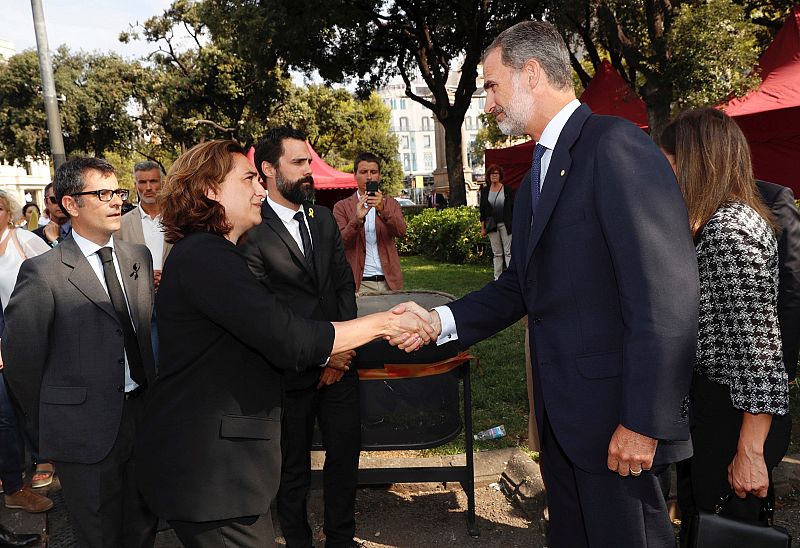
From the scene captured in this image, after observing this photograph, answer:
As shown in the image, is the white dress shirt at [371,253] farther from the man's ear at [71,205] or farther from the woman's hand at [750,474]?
the woman's hand at [750,474]

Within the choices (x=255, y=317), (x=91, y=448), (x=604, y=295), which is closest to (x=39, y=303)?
(x=91, y=448)

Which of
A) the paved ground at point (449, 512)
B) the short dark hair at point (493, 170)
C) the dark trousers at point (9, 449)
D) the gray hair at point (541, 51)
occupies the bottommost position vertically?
the paved ground at point (449, 512)

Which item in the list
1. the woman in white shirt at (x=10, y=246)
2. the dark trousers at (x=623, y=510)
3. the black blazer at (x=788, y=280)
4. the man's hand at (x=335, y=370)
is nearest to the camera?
the dark trousers at (x=623, y=510)

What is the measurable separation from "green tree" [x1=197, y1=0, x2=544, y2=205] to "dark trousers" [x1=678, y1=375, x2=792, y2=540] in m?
17.0

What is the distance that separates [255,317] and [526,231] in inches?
39.6

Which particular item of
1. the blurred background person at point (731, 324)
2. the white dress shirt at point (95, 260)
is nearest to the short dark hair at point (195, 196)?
the white dress shirt at point (95, 260)

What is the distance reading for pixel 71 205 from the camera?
2982mm

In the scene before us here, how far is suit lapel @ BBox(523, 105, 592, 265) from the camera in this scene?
2021 millimetres

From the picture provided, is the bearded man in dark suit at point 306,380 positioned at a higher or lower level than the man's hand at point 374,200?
lower

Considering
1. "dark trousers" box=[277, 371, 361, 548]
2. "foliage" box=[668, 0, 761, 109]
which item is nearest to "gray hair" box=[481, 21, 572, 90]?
"dark trousers" box=[277, 371, 361, 548]

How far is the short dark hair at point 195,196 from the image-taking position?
7.29ft

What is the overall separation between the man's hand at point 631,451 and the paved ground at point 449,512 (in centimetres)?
181

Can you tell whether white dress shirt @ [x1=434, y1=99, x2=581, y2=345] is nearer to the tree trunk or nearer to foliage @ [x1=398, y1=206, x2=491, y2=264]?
foliage @ [x1=398, y1=206, x2=491, y2=264]

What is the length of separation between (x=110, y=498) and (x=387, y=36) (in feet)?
65.3
